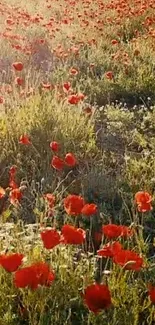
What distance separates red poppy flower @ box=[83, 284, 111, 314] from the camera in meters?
1.83

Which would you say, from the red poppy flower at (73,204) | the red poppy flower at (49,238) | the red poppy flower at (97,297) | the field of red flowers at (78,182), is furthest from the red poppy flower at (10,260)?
the red poppy flower at (73,204)

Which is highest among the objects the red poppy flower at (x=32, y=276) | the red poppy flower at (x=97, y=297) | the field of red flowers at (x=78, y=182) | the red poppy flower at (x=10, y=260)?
the red poppy flower at (x=10, y=260)

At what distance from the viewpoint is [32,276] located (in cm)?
186

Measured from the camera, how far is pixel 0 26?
7812mm

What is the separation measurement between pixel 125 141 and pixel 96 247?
1826 mm

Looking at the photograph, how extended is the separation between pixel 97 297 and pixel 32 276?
22cm

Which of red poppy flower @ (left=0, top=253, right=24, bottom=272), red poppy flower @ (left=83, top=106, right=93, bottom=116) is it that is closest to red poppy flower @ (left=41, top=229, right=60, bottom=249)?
red poppy flower @ (left=0, top=253, right=24, bottom=272)

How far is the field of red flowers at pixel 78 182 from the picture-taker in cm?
215

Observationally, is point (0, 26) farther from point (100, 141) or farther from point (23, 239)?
point (23, 239)

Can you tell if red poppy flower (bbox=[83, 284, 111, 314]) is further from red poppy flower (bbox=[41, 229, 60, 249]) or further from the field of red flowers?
red poppy flower (bbox=[41, 229, 60, 249])

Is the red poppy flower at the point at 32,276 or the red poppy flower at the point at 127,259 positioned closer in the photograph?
the red poppy flower at the point at 32,276

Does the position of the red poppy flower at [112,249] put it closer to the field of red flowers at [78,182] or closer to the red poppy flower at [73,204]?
the field of red flowers at [78,182]

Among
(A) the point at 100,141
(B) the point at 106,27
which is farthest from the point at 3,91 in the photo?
(B) the point at 106,27

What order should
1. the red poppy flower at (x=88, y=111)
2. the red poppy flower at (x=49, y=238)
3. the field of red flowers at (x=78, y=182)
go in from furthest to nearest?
the red poppy flower at (x=88, y=111)
the field of red flowers at (x=78, y=182)
the red poppy flower at (x=49, y=238)
